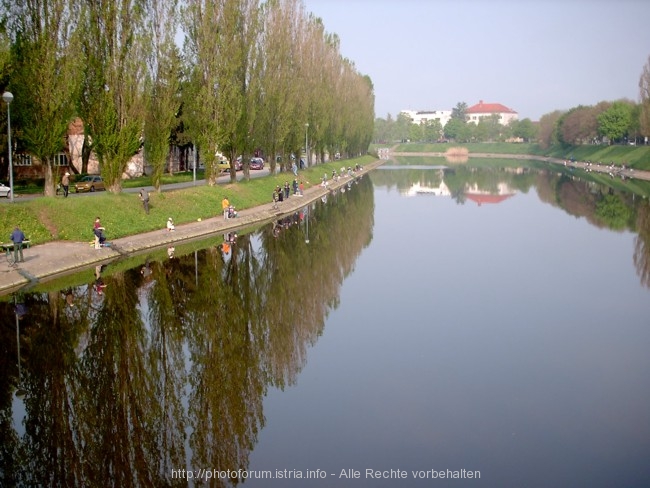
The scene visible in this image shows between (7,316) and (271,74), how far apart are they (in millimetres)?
28872

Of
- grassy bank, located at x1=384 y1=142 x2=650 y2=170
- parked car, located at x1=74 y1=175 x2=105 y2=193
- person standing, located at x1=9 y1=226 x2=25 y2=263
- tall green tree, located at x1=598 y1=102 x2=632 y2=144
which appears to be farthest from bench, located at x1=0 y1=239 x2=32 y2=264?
tall green tree, located at x1=598 y1=102 x2=632 y2=144

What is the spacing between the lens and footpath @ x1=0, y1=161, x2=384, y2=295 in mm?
17688

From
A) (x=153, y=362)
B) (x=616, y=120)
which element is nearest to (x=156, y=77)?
(x=153, y=362)

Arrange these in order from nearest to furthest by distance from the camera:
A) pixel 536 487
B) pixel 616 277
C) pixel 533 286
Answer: pixel 536 487, pixel 533 286, pixel 616 277

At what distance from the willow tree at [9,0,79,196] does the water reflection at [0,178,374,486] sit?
7361 millimetres

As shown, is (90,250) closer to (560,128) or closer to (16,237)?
(16,237)

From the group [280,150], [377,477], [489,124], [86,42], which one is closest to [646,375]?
[377,477]

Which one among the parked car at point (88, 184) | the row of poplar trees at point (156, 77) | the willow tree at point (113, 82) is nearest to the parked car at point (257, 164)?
the row of poplar trees at point (156, 77)

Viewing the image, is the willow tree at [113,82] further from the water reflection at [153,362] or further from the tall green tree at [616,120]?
the tall green tree at [616,120]

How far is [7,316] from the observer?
14102 millimetres

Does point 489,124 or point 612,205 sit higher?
point 489,124

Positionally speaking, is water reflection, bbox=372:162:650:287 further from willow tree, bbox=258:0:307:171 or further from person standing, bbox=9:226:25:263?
person standing, bbox=9:226:25:263

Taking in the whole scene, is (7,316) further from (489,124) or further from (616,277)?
(489,124)

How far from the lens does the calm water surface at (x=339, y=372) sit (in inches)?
320
